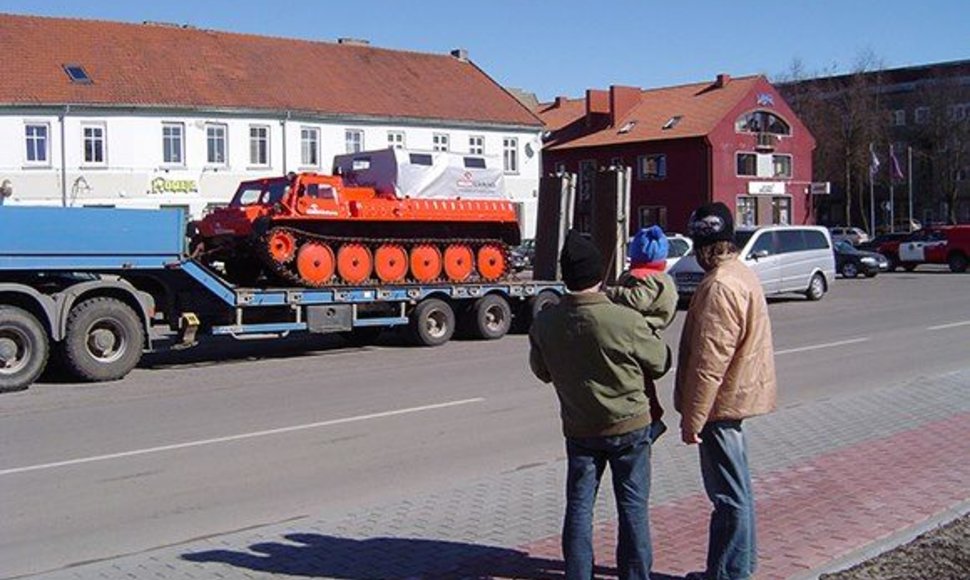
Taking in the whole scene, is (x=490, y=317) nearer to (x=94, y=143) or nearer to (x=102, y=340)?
(x=102, y=340)

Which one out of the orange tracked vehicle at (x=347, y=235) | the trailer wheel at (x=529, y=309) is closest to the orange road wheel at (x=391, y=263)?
the orange tracked vehicle at (x=347, y=235)

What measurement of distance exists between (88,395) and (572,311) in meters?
10.0

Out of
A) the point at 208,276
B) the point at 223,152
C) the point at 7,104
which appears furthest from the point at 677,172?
the point at 208,276

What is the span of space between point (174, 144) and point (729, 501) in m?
38.3

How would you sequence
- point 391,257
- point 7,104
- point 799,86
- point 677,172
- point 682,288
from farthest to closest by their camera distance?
point 799,86
point 677,172
point 7,104
point 682,288
point 391,257

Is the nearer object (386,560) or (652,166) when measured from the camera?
(386,560)

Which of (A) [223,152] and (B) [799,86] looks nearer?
(A) [223,152]

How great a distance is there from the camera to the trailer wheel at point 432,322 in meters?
18.4

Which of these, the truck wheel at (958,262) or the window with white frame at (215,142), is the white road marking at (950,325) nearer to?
the truck wheel at (958,262)

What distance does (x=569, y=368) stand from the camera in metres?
5.09

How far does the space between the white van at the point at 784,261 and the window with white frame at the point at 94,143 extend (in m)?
22.4

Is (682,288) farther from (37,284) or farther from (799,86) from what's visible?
(799,86)

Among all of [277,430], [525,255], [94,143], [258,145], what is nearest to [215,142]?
[258,145]

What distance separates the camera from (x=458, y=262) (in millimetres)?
19984
